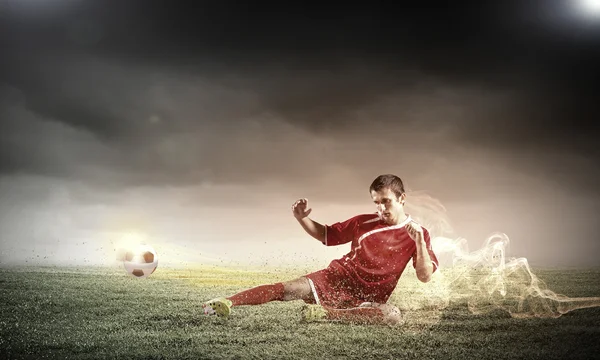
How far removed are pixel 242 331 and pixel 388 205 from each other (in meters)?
2.28

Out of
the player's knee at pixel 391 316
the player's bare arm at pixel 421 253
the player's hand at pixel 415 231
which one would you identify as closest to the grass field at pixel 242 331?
the player's knee at pixel 391 316

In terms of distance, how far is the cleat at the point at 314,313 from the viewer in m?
6.54

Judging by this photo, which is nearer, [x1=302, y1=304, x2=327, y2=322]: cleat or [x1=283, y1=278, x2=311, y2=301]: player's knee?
[x1=302, y1=304, x2=327, y2=322]: cleat

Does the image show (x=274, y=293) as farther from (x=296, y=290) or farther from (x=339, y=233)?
(x=339, y=233)

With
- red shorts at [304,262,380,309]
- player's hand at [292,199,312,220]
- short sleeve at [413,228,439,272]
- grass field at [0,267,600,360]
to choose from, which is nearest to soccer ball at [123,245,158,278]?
grass field at [0,267,600,360]

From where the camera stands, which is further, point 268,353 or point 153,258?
point 153,258

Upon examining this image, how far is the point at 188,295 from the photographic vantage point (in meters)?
8.34

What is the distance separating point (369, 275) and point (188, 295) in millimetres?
3206

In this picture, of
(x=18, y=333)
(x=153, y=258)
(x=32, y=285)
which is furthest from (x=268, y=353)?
(x=32, y=285)

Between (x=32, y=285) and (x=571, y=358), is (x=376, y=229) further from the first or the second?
(x=32, y=285)

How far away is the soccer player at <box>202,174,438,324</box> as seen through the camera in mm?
6480

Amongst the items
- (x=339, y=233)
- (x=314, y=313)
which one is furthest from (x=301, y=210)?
(x=314, y=313)

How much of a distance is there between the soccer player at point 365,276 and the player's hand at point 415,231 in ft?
0.08

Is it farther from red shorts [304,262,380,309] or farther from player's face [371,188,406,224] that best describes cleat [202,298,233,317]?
player's face [371,188,406,224]
